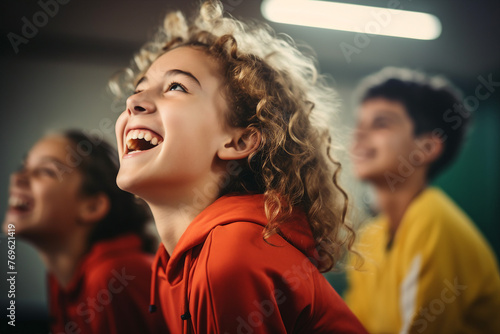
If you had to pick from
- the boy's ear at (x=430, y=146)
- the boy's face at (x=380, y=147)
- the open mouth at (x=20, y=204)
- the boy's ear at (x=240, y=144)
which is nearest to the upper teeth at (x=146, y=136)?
the boy's ear at (x=240, y=144)

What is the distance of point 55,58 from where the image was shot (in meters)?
1.02

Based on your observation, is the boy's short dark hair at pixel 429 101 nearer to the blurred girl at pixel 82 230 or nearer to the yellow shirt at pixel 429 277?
the yellow shirt at pixel 429 277

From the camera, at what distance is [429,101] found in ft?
4.11

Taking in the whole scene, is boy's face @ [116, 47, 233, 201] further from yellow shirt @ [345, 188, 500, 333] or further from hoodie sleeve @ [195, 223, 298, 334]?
yellow shirt @ [345, 188, 500, 333]

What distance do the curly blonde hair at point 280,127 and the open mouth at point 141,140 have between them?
0.45 feet

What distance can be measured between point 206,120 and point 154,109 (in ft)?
0.31

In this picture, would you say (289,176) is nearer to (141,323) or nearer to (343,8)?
(141,323)

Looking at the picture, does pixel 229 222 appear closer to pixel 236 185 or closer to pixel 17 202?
pixel 236 185

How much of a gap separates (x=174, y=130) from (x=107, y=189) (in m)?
0.36

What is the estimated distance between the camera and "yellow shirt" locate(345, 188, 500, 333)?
3.60 ft

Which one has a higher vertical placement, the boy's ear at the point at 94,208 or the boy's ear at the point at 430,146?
the boy's ear at the point at 94,208

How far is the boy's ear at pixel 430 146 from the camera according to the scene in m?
1.23

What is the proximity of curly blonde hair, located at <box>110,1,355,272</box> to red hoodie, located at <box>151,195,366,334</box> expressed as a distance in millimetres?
45

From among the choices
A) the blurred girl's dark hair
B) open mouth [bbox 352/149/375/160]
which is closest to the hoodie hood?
the blurred girl's dark hair
